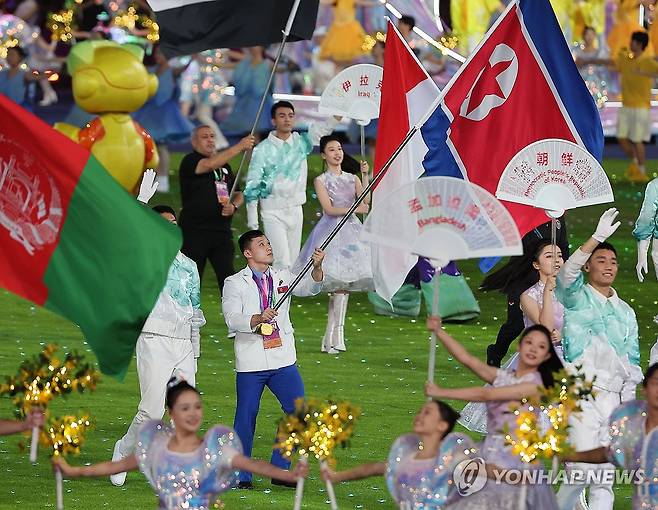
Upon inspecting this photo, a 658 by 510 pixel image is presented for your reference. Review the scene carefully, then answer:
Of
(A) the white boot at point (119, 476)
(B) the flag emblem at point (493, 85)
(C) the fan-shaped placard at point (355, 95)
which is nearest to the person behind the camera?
(A) the white boot at point (119, 476)

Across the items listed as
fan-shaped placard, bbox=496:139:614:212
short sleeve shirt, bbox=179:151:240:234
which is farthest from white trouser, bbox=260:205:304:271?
fan-shaped placard, bbox=496:139:614:212

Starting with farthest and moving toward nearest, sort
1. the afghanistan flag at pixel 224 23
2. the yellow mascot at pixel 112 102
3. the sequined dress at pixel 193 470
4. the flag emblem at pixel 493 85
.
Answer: the yellow mascot at pixel 112 102 → the afghanistan flag at pixel 224 23 → the flag emblem at pixel 493 85 → the sequined dress at pixel 193 470

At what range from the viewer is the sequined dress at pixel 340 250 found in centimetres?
1644

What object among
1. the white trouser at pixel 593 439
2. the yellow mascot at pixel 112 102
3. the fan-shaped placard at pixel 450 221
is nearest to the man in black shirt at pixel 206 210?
the yellow mascot at pixel 112 102

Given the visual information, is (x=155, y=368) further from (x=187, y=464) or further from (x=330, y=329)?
(x=330, y=329)

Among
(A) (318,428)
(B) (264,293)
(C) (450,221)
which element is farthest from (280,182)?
(A) (318,428)

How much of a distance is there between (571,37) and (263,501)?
2317 centimetres

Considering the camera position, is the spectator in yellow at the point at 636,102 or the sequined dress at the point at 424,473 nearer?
the sequined dress at the point at 424,473

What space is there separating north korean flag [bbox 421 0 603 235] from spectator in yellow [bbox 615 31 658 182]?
13541 mm

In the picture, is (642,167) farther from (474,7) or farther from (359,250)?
(359,250)

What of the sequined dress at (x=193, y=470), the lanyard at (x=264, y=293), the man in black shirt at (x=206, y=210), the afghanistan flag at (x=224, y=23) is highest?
the afghanistan flag at (x=224, y=23)

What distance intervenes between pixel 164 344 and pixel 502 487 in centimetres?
307
